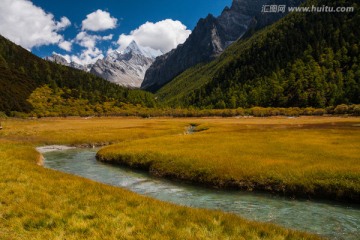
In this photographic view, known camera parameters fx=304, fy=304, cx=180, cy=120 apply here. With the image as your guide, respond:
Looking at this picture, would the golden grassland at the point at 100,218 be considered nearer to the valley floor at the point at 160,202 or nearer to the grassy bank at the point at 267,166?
the valley floor at the point at 160,202

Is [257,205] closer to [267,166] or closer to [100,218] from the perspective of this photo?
[267,166]

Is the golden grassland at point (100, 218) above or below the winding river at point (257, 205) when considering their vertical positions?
above

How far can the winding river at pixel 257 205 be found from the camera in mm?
18141

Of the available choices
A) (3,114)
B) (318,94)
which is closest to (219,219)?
(3,114)

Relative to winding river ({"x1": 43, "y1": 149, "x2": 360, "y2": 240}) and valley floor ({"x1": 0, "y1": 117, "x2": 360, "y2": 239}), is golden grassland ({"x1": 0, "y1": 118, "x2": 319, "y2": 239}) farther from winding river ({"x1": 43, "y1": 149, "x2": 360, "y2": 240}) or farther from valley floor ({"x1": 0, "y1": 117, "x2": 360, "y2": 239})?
winding river ({"x1": 43, "y1": 149, "x2": 360, "y2": 240})

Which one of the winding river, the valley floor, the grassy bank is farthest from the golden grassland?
the grassy bank

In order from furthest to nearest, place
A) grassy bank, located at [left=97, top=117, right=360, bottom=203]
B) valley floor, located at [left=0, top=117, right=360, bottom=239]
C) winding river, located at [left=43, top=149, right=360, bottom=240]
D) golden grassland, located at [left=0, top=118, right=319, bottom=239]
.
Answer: grassy bank, located at [left=97, top=117, right=360, bottom=203]
winding river, located at [left=43, top=149, right=360, bottom=240]
valley floor, located at [left=0, top=117, right=360, bottom=239]
golden grassland, located at [left=0, top=118, right=319, bottom=239]

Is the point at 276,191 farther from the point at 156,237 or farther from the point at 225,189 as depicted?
the point at 156,237

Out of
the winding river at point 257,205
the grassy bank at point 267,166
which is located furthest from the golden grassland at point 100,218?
the grassy bank at point 267,166

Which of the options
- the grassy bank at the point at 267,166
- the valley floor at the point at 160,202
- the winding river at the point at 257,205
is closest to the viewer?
the valley floor at the point at 160,202

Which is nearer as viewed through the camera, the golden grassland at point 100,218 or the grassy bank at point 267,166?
the golden grassland at point 100,218

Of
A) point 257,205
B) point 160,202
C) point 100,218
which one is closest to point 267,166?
point 257,205

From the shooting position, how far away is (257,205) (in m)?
22.5

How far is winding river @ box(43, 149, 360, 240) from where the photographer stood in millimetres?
18141
